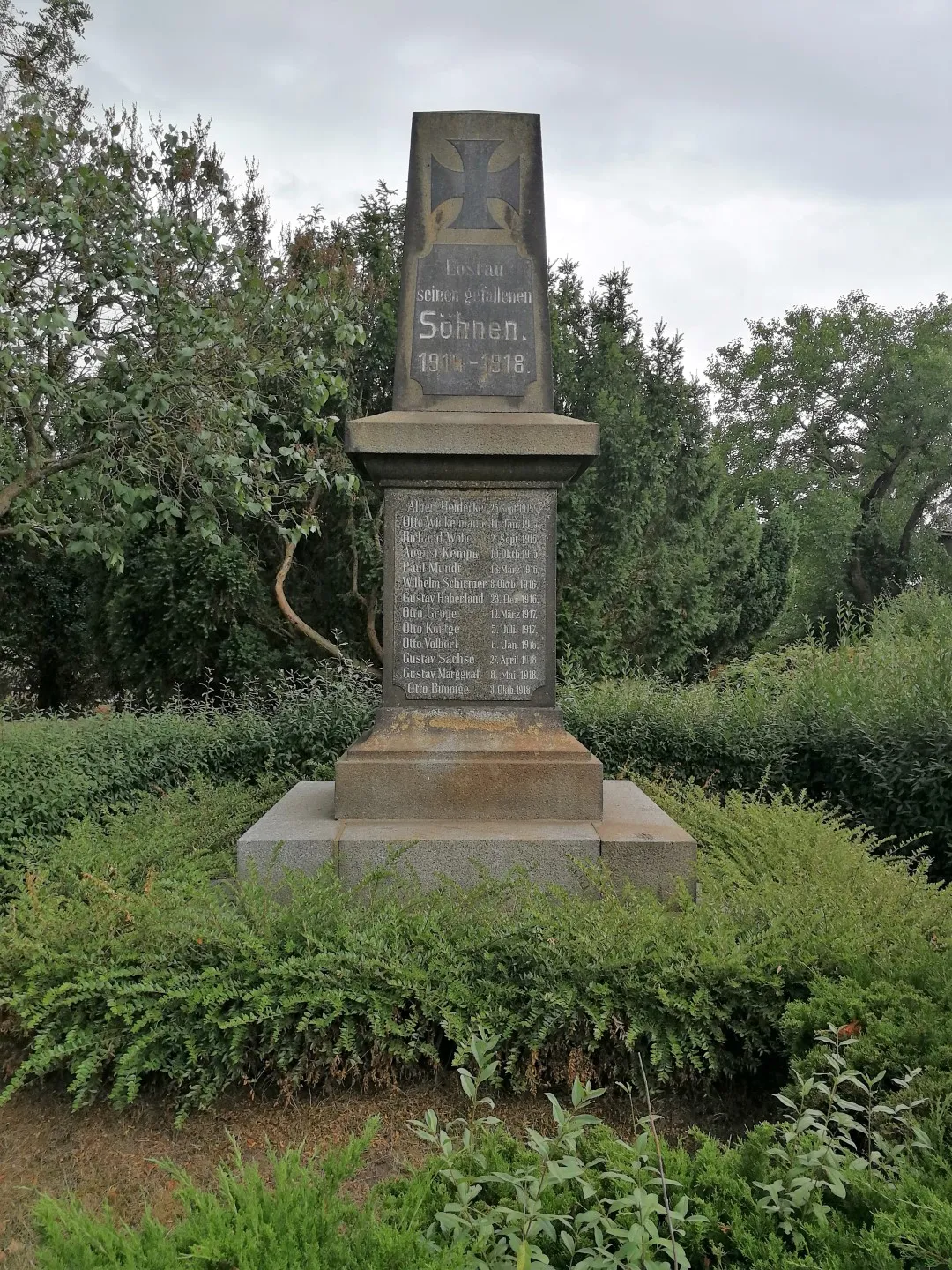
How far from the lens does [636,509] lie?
11109 mm

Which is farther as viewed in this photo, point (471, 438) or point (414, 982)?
point (471, 438)

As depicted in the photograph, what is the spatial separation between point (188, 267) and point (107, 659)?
5.87 meters

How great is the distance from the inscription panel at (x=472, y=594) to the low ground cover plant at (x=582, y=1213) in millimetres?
2893

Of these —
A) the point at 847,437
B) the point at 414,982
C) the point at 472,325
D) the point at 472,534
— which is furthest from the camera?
the point at 847,437

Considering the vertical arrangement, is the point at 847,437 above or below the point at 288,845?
above

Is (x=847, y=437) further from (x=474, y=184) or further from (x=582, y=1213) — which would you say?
(x=582, y=1213)

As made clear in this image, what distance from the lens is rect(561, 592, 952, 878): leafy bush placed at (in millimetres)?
6434

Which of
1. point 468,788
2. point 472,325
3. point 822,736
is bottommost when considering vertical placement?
point 822,736

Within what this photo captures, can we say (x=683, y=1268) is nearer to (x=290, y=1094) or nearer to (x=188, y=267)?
(x=290, y=1094)

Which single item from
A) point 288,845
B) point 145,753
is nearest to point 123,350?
point 145,753

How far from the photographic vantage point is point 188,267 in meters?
8.84

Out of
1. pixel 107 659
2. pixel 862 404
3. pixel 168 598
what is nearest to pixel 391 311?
pixel 168 598

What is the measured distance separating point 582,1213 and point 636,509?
970cm

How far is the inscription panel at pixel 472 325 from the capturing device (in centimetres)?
520
